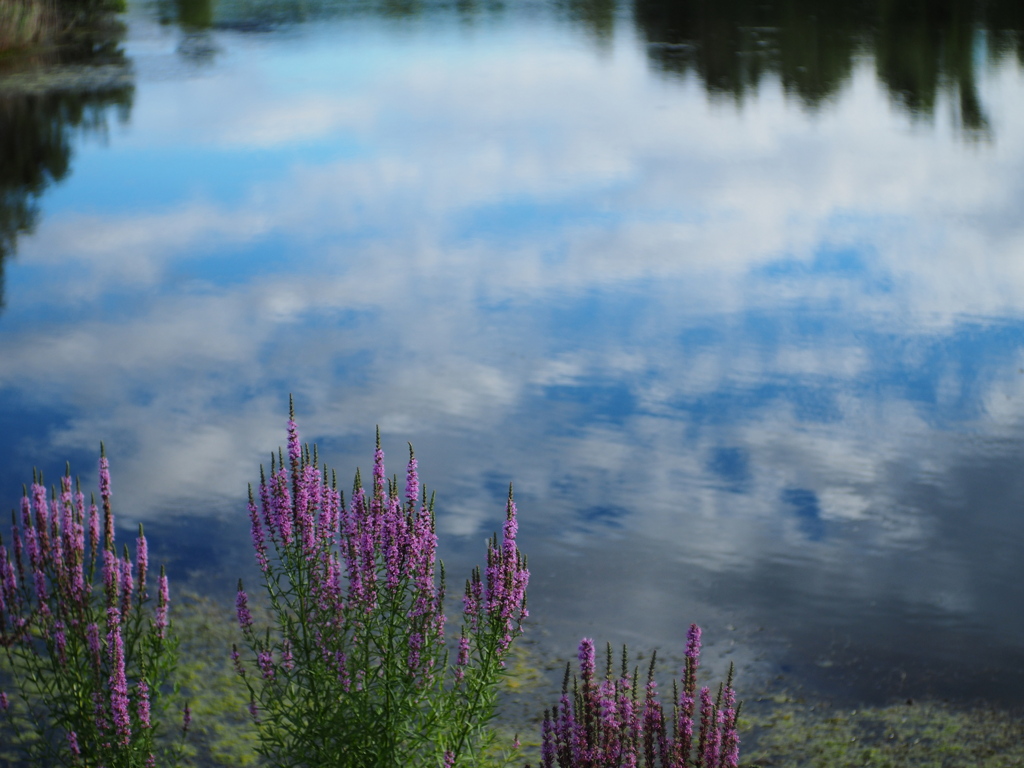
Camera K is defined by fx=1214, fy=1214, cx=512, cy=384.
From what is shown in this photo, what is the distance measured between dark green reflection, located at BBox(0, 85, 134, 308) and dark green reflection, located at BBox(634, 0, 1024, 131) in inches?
411

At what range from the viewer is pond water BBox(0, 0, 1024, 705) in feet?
23.6

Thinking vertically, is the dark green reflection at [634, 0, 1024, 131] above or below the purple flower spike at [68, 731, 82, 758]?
above

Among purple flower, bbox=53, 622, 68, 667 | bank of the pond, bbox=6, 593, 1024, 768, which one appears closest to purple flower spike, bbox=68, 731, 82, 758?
purple flower, bbox=53, 622, 68, 667

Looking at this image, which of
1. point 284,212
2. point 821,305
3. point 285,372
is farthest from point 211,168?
point 821,305

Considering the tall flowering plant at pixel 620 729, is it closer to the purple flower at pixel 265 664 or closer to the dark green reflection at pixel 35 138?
the purple flower at pixel 265 664

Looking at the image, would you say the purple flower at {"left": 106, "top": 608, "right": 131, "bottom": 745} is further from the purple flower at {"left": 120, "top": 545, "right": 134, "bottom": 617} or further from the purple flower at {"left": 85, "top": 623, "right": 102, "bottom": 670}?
the purple flower at {"left": 120, "top": 545, "right": 134, "bottom": 617}

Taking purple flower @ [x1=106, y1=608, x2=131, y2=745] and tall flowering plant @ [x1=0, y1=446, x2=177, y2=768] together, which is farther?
tall flowering plant @ [x1=0, y1=446, x2=177, y2=768]

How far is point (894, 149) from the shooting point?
16.8 m

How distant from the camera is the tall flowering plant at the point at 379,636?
427cm

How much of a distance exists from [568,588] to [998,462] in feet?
11.0

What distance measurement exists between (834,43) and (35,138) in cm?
1513

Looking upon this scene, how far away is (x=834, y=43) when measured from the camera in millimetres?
24203

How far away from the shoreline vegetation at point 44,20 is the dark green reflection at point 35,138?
507cm

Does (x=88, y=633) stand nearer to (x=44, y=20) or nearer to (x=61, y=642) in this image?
(x=61, y=642)
